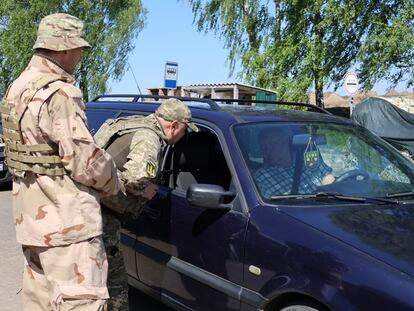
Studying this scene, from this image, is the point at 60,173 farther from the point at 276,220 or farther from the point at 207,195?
the point at 276,220

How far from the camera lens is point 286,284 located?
2.76m

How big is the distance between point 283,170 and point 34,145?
1604 millimetres

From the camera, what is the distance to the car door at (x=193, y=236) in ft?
10.4

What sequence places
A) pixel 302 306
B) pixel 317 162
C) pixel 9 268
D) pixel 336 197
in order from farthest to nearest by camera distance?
1. pixel 9 268
2. pixel 317 162
3. pixel 336 197
4. pixel 302 306

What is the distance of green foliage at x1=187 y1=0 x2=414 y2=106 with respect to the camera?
1371 cm

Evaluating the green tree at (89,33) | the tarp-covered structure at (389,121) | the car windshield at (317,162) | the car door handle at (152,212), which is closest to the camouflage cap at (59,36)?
the car windshield at (317,162)

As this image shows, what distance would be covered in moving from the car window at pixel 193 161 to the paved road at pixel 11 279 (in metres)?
1.27

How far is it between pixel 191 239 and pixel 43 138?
52.4 inches

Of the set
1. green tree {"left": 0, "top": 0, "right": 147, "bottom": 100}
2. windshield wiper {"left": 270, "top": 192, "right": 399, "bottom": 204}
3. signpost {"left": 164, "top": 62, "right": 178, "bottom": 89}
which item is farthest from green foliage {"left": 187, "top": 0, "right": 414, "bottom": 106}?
windshield wiper {"left": 270, "top": 192, "right": 399, "bottom": 204}

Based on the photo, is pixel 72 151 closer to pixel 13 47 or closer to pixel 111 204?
pixel 111 204

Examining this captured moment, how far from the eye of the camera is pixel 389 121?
1335cm

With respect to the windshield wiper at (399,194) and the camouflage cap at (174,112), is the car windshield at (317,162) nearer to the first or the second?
the windshield wiper at (399,194)

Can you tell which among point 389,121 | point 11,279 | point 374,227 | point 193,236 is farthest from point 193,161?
point 389,121

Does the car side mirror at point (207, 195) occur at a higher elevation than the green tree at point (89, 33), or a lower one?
lower
